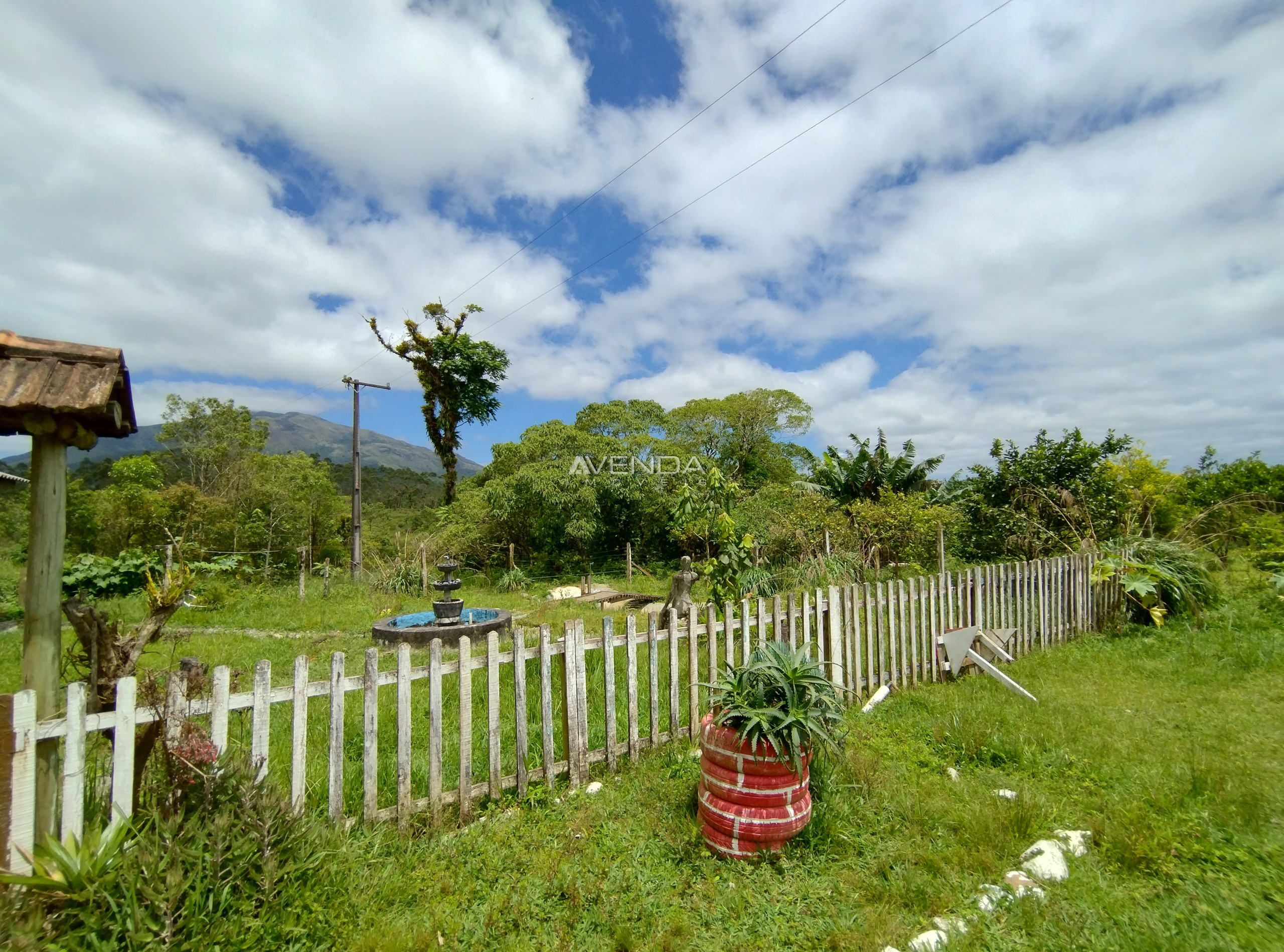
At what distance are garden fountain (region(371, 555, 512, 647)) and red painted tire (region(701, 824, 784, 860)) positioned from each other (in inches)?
203

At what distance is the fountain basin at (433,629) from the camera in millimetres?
8016

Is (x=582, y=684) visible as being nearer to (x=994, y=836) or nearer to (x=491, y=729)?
(x=491, y=729)

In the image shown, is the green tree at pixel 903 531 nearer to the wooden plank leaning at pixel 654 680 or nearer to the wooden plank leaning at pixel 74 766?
the wooden plank leaning at pixel 654 680

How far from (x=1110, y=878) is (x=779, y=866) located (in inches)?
59.4

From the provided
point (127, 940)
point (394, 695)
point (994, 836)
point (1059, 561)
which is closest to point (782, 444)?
point (1059, 561)

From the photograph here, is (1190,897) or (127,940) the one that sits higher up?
(127,940)

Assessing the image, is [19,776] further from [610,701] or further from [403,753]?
[610,701]

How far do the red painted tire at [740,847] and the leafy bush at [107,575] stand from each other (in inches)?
604

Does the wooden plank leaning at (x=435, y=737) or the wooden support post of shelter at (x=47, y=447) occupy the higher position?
the wooden support post of shelter at (x=47, y=447)

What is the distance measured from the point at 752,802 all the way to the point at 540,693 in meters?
2.21

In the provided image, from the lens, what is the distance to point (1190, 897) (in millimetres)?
2572

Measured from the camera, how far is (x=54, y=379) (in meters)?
2.43

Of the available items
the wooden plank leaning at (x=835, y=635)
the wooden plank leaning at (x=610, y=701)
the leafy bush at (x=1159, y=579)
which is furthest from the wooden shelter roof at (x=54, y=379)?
the leafy bush at (x=1159, y=579)

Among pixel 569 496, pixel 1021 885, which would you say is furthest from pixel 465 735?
pixel 569 496
